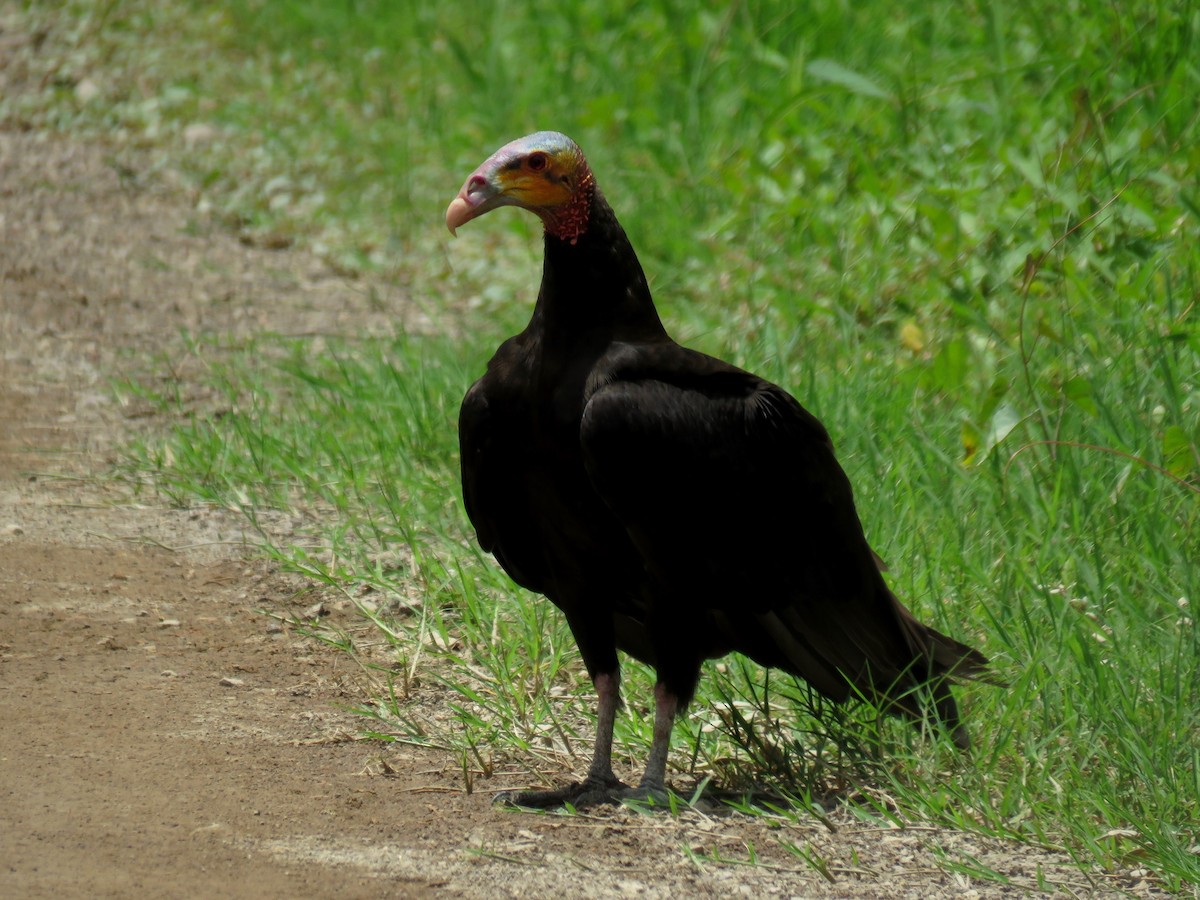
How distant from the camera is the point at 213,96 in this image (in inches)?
317

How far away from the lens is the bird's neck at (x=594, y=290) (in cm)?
289

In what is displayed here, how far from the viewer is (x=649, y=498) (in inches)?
108

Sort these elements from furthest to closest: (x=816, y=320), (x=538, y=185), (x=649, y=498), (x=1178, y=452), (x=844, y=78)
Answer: (x=844, y=78) → (x=816, y=320) → (x=1178, y=452) → (x=538, y=185) → (x=649, y=498)

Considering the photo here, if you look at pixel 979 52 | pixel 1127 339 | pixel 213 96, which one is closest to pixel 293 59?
pixel 213 96

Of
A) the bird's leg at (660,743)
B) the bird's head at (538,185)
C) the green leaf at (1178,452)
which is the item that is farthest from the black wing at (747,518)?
the green leaf at (1178,452)

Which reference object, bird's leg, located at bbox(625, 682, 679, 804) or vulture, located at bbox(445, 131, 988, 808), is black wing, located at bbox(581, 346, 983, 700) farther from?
bird's leg, located at bbox(625, 682, 679, 804)

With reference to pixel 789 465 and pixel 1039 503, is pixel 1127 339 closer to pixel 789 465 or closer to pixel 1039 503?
pixel 1039 503

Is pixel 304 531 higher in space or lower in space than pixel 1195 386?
lower

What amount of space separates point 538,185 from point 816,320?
8.49 ft

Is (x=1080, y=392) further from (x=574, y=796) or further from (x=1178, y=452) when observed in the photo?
(x=574, y=796)

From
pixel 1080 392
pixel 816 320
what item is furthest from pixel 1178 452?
pixel 816 320

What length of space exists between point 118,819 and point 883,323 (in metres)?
3.36

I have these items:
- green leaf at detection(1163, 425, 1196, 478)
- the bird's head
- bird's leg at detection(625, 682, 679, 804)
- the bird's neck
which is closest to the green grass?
green leaf at detection(1163, 425, 1196, 478)

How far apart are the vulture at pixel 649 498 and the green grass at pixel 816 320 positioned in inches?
8.0
